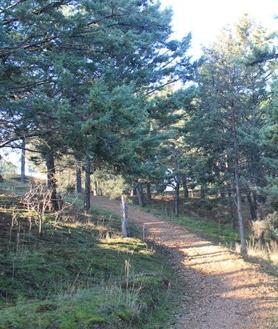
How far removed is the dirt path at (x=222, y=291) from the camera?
26.8ft

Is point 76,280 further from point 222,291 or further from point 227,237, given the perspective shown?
point 227,237

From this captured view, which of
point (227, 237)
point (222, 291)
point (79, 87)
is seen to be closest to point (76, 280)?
point (222, 291)

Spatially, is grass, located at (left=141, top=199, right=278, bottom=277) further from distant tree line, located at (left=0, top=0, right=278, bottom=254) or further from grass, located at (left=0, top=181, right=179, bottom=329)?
grass, located at (left=0, top=181, right=179, bottom=329)

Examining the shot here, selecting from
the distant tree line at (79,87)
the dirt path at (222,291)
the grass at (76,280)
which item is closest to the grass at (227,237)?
A: the dirt path at (222,291)

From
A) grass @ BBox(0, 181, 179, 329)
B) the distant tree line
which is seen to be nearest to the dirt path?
grass @ BBox(0, 181, 179, 329)

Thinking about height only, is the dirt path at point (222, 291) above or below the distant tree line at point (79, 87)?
below

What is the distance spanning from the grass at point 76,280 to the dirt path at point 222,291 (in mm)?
527

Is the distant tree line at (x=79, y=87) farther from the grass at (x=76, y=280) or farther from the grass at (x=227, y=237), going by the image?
the grass at (x=227, y=237)

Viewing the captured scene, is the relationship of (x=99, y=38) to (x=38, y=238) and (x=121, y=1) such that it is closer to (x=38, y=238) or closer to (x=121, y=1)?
(x=121, y=1)

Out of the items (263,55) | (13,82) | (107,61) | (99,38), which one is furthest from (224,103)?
(13,82)

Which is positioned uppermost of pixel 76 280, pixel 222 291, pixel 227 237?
pixel 76 280

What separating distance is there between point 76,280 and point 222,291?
3.68 metres

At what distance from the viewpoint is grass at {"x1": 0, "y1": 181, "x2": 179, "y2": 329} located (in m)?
6.05

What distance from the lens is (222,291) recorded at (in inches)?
412
